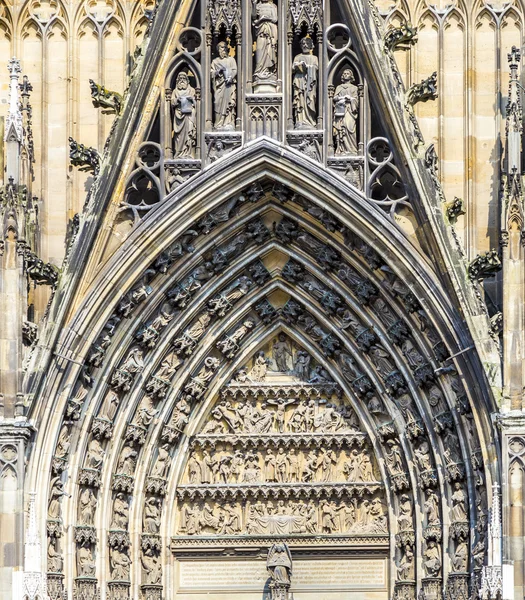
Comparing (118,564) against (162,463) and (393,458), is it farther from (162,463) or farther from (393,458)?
(393,458)

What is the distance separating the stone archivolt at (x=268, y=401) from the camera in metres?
21.5

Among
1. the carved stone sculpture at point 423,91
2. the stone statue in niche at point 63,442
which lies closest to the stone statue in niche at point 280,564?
the stone statue in niche at point 63,442

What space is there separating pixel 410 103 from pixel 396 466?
12.2 ft

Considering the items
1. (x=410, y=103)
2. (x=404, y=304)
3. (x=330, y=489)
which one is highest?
(x=410, y=103)

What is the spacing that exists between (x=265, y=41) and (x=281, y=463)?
4385 millimetres

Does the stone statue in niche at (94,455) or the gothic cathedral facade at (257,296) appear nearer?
the gothic cathedral facade at (257,296)

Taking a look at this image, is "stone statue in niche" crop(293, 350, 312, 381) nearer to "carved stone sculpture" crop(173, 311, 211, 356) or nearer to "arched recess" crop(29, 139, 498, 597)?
"arched recess" crop(29, 139, 498, 597)

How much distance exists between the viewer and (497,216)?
71.2 ft

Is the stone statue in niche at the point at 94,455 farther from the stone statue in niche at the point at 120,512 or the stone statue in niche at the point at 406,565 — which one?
the stone statue in niche at the point at 406,565

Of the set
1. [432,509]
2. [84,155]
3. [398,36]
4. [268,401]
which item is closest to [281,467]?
[268,401]

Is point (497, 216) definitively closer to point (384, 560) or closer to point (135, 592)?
point (384, 560)

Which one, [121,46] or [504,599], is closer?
[504,599]

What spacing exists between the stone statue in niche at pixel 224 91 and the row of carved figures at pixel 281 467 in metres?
3.51

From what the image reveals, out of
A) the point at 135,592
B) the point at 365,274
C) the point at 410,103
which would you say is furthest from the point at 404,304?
the point at 135,592
